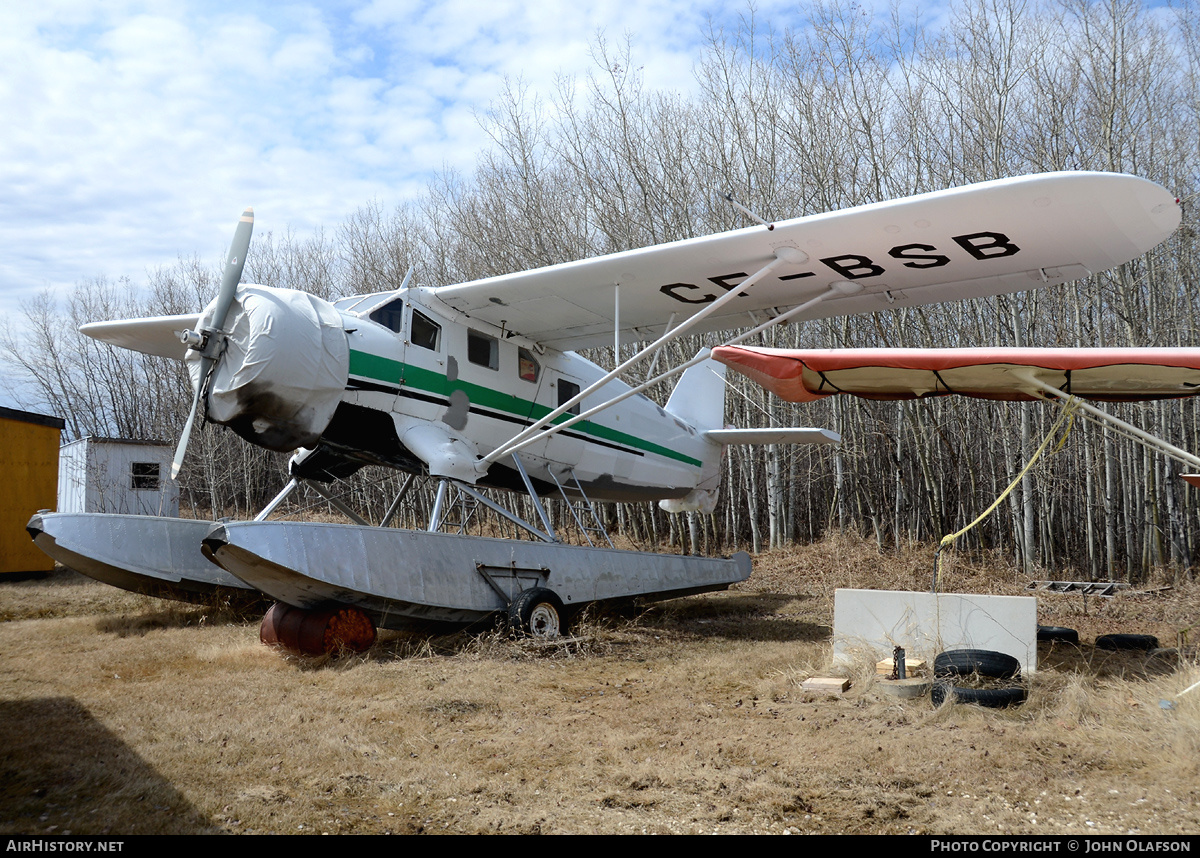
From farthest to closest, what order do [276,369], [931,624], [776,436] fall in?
[776,436] → [276,369] → [931,624]

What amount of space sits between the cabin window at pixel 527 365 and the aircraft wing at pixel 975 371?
127 inches

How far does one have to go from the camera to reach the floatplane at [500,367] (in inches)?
230

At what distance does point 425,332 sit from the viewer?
7492 mm

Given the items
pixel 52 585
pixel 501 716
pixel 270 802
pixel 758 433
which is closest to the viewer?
pixel 270 802

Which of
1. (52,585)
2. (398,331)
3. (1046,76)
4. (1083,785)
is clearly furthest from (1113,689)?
(52,585)

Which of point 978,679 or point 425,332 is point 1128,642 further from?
point 425,332

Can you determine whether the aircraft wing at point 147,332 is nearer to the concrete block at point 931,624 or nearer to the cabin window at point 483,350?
the cabin window at point 483,350

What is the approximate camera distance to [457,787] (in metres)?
3.35

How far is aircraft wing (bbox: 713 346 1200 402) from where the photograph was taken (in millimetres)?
5133

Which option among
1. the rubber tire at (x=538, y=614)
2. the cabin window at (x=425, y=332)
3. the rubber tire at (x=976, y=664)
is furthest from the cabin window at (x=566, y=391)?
the rubber tire at (x=976, y=664)

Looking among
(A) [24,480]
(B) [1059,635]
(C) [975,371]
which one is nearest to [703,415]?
(B) [1059,635]

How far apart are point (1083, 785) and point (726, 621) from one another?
539 centimetres

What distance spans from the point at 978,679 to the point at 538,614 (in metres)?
3.53
